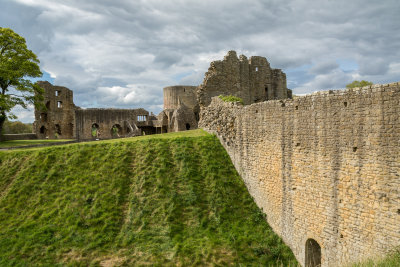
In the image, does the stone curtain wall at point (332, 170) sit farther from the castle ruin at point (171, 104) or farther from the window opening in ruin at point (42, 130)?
the window opening in ruin at point (42, 130)

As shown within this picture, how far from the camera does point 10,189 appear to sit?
51.5ft

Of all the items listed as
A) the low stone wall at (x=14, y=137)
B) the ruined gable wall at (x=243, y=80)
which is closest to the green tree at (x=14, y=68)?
the low stone wall at (x=14, y=137)

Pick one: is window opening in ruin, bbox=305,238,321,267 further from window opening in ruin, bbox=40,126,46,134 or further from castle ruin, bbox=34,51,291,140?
window opening in ruin, bbox=40,126,46,134

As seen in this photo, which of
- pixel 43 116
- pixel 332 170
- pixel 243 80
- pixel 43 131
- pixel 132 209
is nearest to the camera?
pixel 332 170

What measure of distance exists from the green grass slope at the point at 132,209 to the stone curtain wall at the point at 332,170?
1641mm

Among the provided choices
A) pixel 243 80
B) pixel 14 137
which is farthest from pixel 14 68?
pixel 243 80

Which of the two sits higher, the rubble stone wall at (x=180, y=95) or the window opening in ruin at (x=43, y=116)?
the rubble stone wall at (x=180, y=95)

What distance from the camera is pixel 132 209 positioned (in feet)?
44.7

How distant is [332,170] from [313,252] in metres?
3.66

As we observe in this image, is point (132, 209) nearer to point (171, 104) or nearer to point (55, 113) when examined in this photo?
point (171, 104)

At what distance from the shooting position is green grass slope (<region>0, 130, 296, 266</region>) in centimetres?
1128

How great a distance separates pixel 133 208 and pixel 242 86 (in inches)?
716

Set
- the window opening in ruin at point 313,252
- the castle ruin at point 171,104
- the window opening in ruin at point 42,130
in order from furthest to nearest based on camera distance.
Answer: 1. the window opening in ruin at point 42,130
2. the castle ruin at point 171,104
3. the window opening in ruin at point 313,252

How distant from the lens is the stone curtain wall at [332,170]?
7737mm
